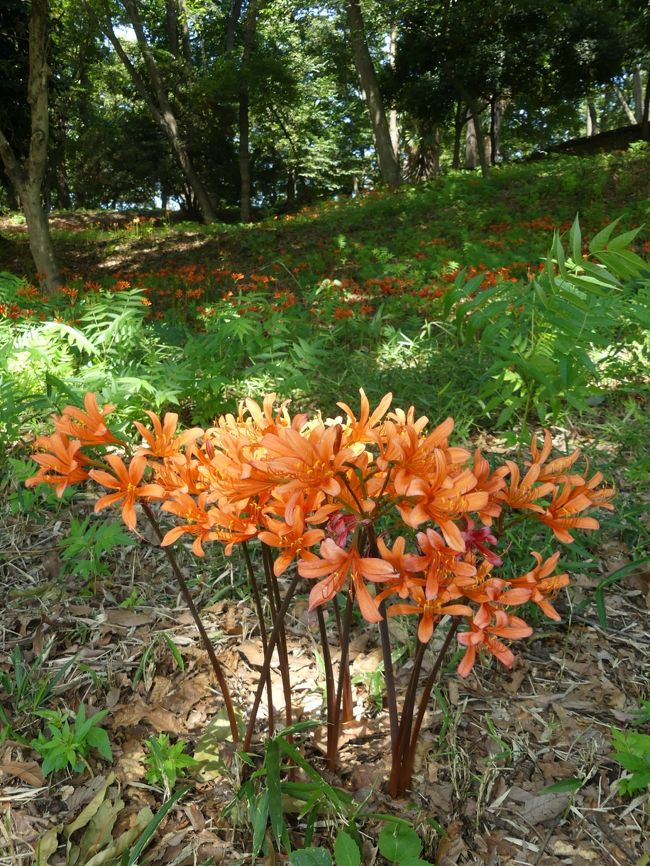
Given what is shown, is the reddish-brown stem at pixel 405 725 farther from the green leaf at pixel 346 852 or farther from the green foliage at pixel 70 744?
the green foliage at pixel 70 744

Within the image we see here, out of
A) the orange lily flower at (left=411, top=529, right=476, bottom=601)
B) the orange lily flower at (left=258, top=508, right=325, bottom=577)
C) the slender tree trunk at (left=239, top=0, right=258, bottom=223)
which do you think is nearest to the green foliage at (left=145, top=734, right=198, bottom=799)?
the orange lily flower at (left=258, top=508, right=325, bottom=577)

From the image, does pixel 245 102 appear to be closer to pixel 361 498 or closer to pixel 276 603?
pixel 276 603

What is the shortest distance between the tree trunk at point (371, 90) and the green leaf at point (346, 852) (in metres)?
15.1

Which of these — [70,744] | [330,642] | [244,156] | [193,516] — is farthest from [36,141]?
[244,156]

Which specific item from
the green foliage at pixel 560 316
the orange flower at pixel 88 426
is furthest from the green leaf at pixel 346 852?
the green foliage at pixel 560 316

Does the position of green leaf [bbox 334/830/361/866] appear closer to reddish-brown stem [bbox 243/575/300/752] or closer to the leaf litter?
the leaf litter

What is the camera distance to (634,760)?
1.42 metres

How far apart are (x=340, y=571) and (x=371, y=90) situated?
1572 centimetres

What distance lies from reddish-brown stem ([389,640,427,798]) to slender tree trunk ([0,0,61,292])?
6.66 meters

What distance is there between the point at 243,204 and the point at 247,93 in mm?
2705

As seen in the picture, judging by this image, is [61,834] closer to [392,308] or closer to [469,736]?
[469,736]

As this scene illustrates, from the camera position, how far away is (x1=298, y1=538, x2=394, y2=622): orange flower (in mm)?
941

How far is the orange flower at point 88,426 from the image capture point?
1129 millimetres

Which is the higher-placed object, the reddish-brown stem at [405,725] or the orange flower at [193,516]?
the orange flower at [193,516]
